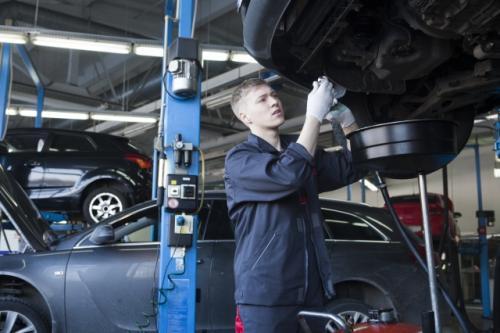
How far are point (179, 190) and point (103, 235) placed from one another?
742 millimetres

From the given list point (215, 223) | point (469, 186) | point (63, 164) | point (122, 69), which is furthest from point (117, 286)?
point (469, 186)

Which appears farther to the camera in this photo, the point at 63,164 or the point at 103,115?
the point at 103,115

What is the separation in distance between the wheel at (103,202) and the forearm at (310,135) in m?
5.03

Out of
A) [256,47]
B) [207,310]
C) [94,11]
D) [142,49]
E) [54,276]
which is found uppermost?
[94,11]

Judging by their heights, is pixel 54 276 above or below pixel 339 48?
below

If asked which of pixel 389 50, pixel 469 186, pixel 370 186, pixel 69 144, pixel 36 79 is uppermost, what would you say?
pixel 36 79

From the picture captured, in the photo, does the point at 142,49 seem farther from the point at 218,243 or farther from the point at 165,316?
the point at 165,316

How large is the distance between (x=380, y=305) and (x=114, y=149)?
405 centimetres

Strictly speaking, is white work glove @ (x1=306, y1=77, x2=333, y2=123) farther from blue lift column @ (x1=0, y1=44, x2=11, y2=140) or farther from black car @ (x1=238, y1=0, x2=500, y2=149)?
blue lift column @ (x1=0, y1=44, x2=11, y2=140)

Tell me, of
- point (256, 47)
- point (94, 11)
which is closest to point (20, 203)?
point (256, 47)

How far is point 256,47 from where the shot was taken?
7.14ft

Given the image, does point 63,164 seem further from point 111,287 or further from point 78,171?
point 111,287

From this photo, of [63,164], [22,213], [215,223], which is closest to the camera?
[215,223]

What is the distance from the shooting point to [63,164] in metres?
6.60
